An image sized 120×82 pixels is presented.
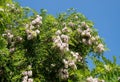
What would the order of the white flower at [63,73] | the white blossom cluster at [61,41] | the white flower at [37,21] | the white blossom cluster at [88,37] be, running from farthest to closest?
1. the white blossom cluster at [88,37]
2. the white flower at [37,21]
3. the white flower at [63,73]
4. the white blossom cluster at [61,41]

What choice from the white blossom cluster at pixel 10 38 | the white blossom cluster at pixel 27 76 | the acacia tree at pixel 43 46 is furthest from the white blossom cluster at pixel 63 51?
the white blossom cluster at pixel 10 38

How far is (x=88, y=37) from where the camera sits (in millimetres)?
15117

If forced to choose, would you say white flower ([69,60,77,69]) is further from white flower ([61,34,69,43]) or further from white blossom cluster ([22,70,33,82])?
white blossom cluster ([22,70,33,82])

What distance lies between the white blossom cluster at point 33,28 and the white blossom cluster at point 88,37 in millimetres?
1387

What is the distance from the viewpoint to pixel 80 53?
1550 cm

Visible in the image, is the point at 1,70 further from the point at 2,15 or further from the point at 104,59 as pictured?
the point at 104,59

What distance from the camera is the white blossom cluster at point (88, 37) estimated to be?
49.5ft

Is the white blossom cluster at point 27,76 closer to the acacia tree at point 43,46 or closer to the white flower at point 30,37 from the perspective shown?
the acacia tree at point 43,46

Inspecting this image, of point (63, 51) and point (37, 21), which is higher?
point (37, 21)

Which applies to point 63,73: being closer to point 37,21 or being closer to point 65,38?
point 65,38

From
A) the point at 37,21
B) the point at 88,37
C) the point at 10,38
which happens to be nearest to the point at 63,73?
the point at 88,37

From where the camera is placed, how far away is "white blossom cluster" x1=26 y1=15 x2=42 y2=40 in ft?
46.3

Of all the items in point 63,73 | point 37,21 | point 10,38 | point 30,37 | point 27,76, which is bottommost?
point 27,76

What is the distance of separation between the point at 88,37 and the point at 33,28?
183 cm
